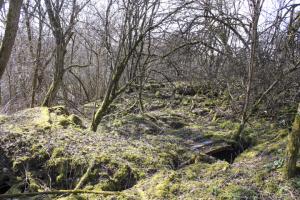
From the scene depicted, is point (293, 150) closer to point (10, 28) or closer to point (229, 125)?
point (229, 125)

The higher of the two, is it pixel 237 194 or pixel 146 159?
pixel 146 159

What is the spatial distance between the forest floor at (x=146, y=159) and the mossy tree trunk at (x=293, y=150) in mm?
109

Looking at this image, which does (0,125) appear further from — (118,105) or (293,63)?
(293,63)

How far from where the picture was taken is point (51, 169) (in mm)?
5301

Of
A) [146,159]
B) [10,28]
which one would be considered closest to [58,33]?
[10,28]

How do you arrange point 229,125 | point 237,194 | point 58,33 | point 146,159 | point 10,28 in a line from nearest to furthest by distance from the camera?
point 237,194 < point 146,159 < point 10,28 < point 229,125 < point 58,33

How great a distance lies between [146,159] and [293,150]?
2.00 metres

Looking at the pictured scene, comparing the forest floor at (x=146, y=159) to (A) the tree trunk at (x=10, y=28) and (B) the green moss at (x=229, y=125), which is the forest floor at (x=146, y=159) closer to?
(B) the green moss at (x=229, y=125)

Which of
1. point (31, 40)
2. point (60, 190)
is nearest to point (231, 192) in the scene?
point (60, 190)

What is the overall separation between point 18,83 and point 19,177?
32.9ft

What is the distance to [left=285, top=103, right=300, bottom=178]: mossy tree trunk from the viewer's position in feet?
13.8

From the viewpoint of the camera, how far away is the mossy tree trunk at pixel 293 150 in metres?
4.22

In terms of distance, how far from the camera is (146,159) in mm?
5480

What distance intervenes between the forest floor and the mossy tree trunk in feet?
0.36
